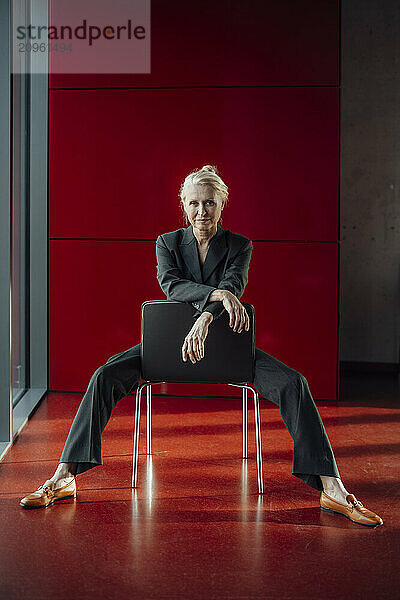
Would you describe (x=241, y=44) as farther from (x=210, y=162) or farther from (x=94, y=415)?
(x=94, y=415)

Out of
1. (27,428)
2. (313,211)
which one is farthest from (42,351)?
(313,211)

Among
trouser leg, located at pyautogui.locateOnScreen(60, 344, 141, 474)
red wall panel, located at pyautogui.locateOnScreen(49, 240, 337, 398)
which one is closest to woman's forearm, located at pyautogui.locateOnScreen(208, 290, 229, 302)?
trouser leg, located at pyautogui.locateOnScreen(60, 344, 141, 474)

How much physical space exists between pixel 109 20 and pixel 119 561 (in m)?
4.10

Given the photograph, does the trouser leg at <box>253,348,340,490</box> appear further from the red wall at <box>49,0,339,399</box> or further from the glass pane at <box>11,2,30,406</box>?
the glass pane at <box>11,2,30,406</box>

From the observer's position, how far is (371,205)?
6.73 metres

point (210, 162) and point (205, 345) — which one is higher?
point (210, 162)

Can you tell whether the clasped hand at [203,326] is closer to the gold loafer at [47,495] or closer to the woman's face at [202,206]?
the woman's face at [202,206]

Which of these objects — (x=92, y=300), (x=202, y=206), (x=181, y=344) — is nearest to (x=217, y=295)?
(x=181, y=344)

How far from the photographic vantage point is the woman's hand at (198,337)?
10.4 ft

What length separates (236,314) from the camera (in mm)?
3160

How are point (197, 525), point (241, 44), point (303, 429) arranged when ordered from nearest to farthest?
point (197, 525) < point (303, 429) < point (241, 44)

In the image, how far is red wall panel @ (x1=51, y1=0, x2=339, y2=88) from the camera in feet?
16.9

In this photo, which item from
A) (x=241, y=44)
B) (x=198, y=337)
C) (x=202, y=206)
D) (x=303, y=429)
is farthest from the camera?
(x=241, y=44)

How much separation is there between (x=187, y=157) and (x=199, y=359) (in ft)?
8.19
